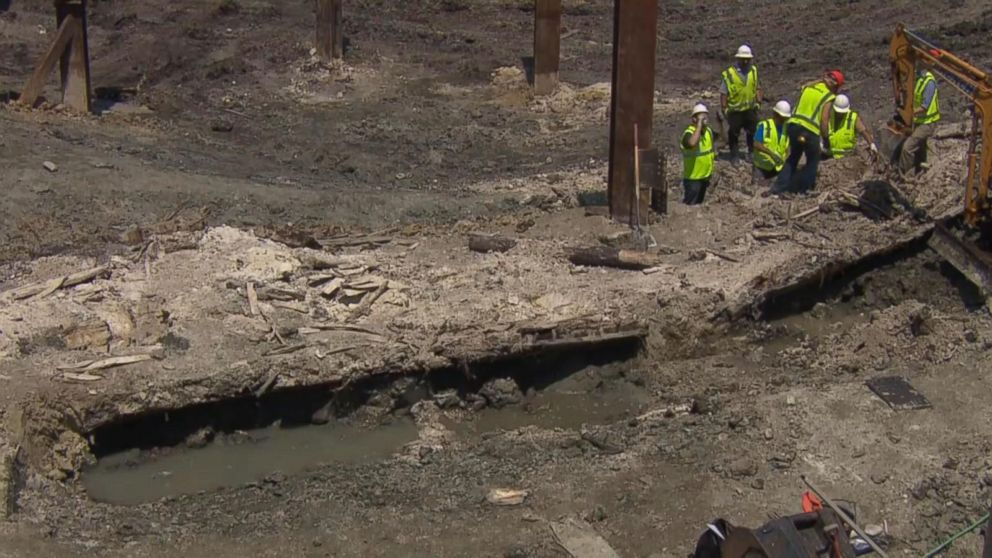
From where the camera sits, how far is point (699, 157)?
44.6 ft

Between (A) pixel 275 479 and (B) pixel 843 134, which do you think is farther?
(B) pixel 843 134

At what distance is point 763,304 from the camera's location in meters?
11.7

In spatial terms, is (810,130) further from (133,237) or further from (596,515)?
(133,237)

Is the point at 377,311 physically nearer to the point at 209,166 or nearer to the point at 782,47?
the point at 209,166

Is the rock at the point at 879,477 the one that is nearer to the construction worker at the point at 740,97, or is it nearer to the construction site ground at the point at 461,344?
the construction site ground at the point at 461,344

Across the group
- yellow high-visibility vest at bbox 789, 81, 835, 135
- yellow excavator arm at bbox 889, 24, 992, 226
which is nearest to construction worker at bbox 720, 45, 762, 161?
yellow high-visibility vest at bbox 789, 81, 835, 135

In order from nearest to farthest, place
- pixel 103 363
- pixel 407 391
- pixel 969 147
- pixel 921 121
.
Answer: pixel 103 363
pixel 407 391
pixel 969 147
pixel 921 121

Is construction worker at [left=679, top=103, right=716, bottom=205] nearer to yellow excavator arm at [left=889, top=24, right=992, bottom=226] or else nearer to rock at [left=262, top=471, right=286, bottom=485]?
yellow excavator arm at [left=889, top=24, right=992, bottom=226]

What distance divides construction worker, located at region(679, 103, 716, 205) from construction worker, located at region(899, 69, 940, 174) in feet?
6.95

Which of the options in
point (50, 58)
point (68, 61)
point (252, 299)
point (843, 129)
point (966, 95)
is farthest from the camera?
point (68, 61)

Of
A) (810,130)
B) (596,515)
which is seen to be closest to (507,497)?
(596,515)

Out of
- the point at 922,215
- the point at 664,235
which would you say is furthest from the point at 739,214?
the point at 922,215

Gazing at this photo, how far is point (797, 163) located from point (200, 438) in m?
7.48

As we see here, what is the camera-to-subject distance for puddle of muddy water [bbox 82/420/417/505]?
31.6 ft
